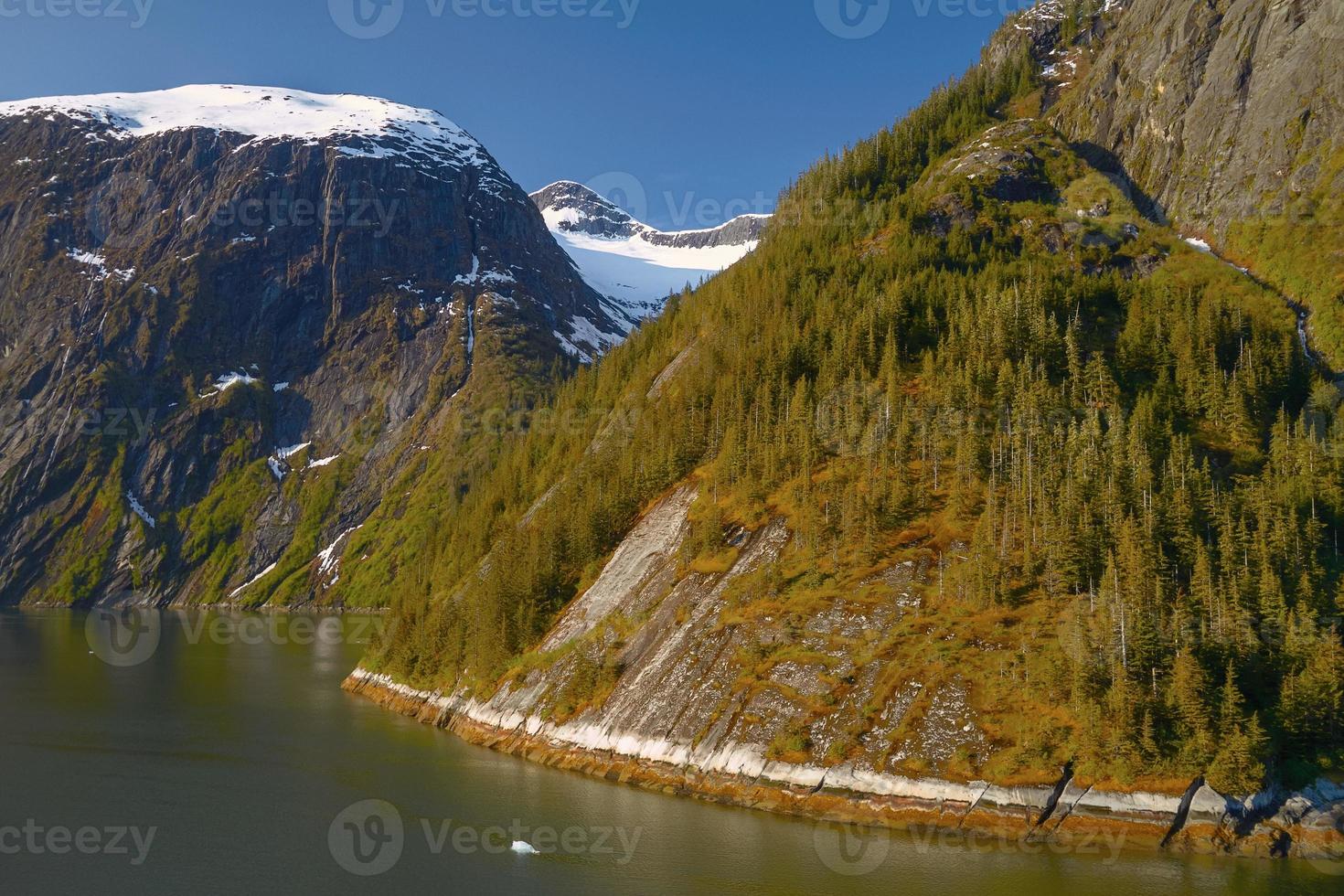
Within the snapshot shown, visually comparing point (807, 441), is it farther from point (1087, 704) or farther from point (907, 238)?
point (907, 238)

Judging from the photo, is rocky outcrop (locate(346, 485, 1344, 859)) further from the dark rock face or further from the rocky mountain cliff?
the dark rock face

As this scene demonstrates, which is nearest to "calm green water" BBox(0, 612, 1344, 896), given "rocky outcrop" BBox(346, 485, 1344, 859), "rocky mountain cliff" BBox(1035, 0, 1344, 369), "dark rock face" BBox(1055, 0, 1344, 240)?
"rocky outcrop" BBox(346, 485, 1344, 859)

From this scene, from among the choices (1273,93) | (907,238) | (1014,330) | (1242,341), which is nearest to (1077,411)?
(1014,330)

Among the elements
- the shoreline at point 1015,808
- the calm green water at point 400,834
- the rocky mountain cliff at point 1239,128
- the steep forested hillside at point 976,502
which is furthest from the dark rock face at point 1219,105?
the calm green water at point 400,834

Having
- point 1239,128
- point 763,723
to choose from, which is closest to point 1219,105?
point 1239,128

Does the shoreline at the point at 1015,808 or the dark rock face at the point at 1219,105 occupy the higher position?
the dark rock face at the point at 1219,105

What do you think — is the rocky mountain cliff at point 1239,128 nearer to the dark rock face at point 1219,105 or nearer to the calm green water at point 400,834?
the dark rock face at point 1219,105
